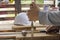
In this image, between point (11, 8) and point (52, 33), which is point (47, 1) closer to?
point (11, 8)

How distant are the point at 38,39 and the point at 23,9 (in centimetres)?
281

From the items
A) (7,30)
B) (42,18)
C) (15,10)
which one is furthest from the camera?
(15,10)

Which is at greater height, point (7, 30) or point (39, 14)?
point (39, 14)

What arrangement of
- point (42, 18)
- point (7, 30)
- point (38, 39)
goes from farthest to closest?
point (7, 30) < point (38, 39) < point (42, 18)

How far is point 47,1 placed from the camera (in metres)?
5.77

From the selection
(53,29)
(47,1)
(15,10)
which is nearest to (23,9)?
(15,10)

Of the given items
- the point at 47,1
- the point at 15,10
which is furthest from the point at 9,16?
the point at 47,1

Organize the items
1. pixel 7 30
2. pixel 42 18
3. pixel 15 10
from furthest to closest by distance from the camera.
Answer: pixel 15 10
pixel 7 30
pixel 42 18

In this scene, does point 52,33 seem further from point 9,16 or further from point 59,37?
point 9,16

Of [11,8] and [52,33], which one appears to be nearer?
[52,33]

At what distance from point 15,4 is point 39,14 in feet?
9.47

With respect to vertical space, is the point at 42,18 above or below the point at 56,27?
above

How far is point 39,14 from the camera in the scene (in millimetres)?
2818

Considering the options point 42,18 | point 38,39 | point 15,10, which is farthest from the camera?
point 15,10
